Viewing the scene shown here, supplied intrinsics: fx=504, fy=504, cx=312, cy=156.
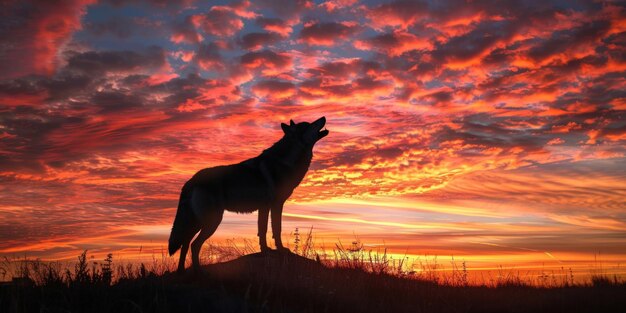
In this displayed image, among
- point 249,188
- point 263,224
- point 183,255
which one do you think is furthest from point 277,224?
point 183,255

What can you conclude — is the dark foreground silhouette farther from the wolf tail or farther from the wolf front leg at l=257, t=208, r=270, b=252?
the wolf tail

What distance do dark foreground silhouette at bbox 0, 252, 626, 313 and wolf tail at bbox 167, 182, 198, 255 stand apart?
69cm

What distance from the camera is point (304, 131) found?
1110 cm

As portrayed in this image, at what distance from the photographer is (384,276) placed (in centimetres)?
1238

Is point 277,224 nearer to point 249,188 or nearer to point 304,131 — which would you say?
point 249,188

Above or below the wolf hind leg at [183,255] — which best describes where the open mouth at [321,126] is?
above

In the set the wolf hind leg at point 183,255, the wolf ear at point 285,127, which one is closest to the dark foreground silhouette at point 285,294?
the wolf hind leg at point 183,255

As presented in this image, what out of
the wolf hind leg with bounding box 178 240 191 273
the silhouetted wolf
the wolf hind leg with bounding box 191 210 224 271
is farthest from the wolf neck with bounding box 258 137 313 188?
the wolf hind leg with bounding box 178 240 191 273

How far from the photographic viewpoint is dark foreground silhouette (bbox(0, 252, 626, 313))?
24.5ft

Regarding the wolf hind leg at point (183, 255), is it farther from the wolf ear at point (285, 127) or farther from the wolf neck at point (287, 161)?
the wolf ear at point (285, 127)

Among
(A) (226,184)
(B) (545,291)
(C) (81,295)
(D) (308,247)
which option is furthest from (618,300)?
(C) (81,295)

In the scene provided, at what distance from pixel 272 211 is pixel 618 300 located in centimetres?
862

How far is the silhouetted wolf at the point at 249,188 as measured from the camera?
10.2 m

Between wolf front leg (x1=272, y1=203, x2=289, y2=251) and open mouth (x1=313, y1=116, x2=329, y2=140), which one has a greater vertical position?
open mouth (x1=313, y1=116, x2=329, y2=140)
